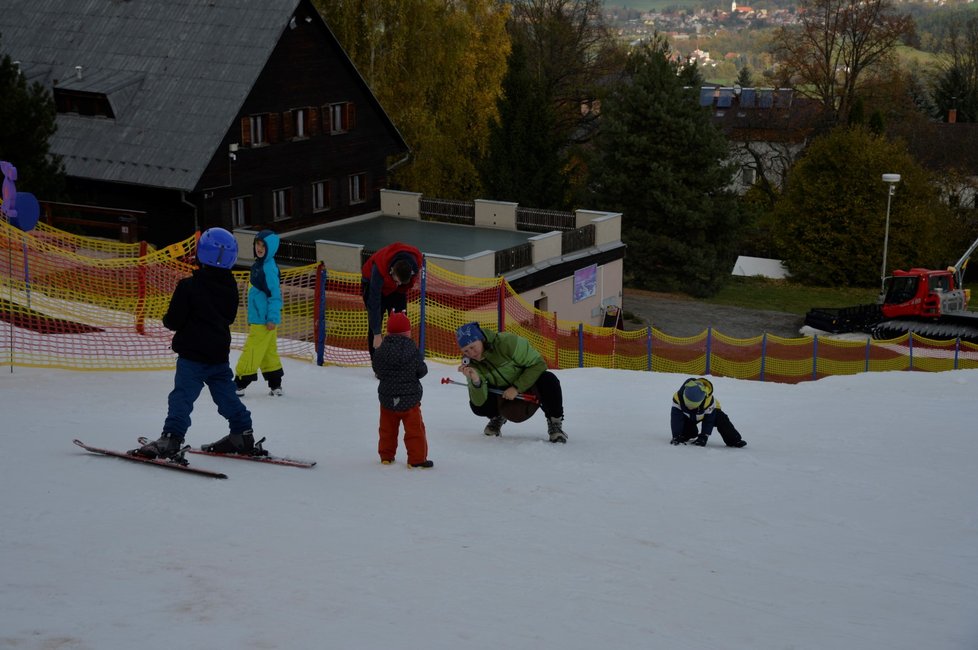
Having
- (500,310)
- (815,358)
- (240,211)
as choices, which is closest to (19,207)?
(500,310)

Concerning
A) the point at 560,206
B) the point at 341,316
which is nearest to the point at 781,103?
the point at 560,206

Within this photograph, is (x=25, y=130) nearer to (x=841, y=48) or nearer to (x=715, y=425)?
(x=715, y=425)

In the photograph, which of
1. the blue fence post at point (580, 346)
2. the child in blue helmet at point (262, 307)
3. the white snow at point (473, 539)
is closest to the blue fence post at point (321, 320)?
the child in blue helmet at point (262, 307)

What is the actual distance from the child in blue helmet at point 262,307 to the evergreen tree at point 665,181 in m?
37.6

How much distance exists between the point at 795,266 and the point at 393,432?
48.9 meters

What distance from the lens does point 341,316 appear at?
18719 mm

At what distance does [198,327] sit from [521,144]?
37423mm

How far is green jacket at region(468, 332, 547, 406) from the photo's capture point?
1075cm

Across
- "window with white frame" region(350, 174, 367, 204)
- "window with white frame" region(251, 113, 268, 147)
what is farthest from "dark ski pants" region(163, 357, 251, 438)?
"window with white frame" region(350, 174, 367, 204)

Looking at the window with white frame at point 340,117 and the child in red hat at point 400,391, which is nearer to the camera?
the child in red hat at point 400,391

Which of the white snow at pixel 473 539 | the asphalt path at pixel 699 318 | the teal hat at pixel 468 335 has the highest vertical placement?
the teal hat at pixel 468 335

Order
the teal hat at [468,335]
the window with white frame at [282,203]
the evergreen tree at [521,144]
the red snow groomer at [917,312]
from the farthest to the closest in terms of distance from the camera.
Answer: the evergreen tree at [521,144]
the red snow groomer at [917,312]
the window with white frame at [282,203]
the teal hat at [468,335]

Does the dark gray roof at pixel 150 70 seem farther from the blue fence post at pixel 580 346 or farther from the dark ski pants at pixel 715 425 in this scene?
the dark ski pants at pixel 715 425

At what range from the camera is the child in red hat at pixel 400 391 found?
31.6ft
